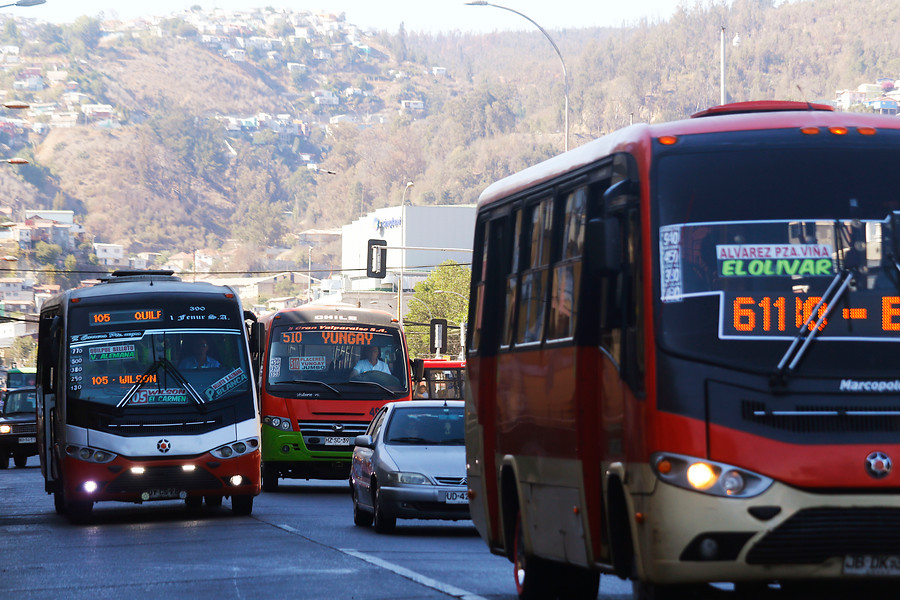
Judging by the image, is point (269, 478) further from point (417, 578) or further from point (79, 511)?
point (417, 578)

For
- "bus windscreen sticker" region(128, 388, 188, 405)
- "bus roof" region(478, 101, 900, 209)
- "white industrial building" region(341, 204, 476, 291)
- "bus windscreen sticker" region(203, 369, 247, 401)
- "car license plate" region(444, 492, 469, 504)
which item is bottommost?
"car license plate" region(444, 492, 469, 504)

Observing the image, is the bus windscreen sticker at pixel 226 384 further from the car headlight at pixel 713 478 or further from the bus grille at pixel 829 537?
the bus grille at pixel 829 537

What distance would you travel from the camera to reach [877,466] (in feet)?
23.7

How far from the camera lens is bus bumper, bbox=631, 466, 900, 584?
714cm

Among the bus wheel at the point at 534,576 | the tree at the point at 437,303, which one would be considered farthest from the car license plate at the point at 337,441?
the tree at the point at 437,303

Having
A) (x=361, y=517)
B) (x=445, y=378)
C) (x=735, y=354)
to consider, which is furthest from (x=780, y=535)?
(x=445, y=378)

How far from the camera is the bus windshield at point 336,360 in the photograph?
25375 millimetres

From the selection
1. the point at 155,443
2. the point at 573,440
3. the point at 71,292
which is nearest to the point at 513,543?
the point at 573,440

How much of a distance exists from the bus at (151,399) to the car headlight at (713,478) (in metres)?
12.1

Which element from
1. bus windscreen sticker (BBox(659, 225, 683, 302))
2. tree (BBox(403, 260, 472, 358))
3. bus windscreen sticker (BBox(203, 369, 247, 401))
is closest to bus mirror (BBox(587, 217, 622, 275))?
bus windscreen sticker (BBox(659, 225, 683, 302))

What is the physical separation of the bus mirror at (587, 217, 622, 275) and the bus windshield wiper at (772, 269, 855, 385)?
953mm

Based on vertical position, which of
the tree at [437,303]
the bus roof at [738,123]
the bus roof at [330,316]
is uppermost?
the tree at [437,303]

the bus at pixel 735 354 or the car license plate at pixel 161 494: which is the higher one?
the bus at pixel 735 354

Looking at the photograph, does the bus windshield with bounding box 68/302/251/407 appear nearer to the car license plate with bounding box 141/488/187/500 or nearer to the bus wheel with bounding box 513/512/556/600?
the car license plate with bounding box 141/488/187/500
